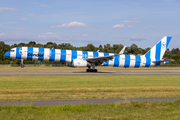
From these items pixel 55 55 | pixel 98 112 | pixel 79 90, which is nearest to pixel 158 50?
pixel 55 55

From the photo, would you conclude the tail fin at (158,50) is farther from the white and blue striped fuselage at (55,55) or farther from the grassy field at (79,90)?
the grassy field at (79,90)

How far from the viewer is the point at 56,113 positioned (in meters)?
9.69

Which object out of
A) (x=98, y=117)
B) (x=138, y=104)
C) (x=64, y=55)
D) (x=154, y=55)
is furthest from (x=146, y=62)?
(x=98, y=117)

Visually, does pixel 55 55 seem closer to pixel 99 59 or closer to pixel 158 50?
pixel 99 59

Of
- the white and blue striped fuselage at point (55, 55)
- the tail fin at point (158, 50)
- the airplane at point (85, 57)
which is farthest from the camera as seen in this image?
the tail fin at point (158, 50)

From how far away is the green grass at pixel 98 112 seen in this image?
29.9 ft

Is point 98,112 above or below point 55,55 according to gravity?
below

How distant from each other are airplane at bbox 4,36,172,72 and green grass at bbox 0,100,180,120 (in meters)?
27.5

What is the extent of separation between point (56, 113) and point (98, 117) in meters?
1.96

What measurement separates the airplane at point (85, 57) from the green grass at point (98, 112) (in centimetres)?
2755

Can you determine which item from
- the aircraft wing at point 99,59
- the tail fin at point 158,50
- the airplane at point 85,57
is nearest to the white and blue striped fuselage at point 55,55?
the airplane at point 85,57

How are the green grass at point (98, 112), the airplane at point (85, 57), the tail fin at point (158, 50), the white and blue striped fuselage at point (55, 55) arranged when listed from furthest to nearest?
the tail fin at point (158, 50) < the airplane at point (85, 57) < the white and blue striped fuselage at point (55, 55) < the green grass at point (98, 112)

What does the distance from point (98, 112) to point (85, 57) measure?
1261 inches

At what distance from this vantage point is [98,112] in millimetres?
9938
